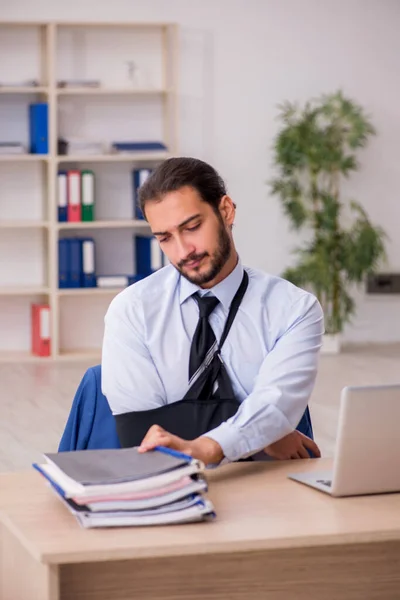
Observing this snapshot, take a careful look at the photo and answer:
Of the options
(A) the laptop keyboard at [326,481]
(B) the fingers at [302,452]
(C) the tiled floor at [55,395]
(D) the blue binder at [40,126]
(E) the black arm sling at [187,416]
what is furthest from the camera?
(D) the blue binder at [40,126]

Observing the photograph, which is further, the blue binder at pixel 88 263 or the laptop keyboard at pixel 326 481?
the blue binder at pixel 88 263

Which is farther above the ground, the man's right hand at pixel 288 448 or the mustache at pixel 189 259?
the mustache at pixel 189 259

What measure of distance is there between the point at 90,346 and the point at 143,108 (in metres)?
1.83

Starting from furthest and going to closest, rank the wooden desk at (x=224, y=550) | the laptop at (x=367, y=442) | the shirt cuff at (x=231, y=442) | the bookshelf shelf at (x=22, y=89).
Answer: the bookshelf shelf at (x=22, y=89)
the shirt cuff at (x=231, y=442)
the laptop at (x=367, y=442)
the wooden desk at (x=224, y=550)

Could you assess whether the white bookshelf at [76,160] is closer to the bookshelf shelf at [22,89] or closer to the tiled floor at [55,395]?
the bookshelf shelf at [22,89]

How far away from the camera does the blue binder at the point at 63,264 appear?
301 inches

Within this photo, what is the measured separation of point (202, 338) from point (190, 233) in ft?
0.79

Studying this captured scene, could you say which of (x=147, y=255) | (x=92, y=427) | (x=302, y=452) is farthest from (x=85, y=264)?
(x=302, y=452)

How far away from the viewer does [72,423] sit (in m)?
2.52

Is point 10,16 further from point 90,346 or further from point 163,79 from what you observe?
point 90,346

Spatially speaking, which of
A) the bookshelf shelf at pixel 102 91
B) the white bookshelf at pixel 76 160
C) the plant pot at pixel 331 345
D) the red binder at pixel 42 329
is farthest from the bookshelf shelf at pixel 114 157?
the plant pot at pixel 331 345

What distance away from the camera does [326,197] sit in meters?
7.84

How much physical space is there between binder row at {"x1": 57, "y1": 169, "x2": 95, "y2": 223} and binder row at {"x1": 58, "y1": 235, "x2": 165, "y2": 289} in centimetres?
18

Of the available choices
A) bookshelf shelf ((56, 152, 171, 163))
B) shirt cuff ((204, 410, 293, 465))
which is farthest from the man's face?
bookshelf shelf ((56, 152, 171, 163))
